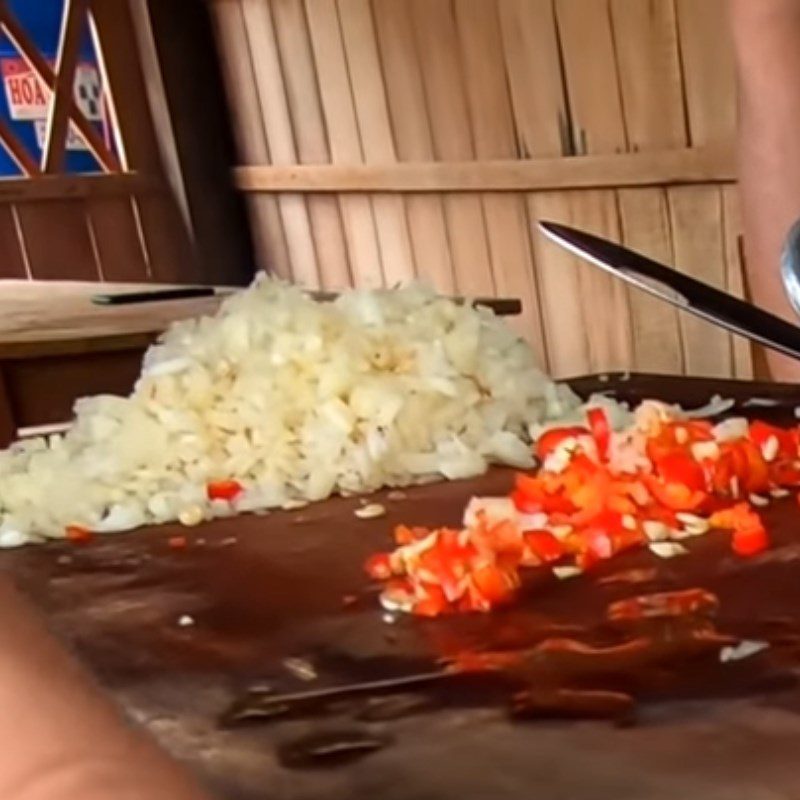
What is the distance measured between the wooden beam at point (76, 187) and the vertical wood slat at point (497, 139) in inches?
47.6

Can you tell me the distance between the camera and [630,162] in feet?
8.22

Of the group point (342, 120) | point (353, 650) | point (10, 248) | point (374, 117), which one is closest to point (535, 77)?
point (374, 117)

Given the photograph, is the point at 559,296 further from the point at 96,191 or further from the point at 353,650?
the point at 353,650

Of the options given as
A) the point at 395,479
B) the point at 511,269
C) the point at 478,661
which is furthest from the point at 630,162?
the point at 478,661

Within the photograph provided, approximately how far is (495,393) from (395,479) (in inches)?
4.9

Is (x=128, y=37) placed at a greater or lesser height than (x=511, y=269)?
greater

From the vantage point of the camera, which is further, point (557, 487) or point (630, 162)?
point (630, 162)

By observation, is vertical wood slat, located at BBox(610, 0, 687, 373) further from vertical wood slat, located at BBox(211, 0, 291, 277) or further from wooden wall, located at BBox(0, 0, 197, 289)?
wooden wall, located at BBox(0, 0, 197, 289)

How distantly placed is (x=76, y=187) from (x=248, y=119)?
45 cm

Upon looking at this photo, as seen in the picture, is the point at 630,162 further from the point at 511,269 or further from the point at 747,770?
the point at 747,770

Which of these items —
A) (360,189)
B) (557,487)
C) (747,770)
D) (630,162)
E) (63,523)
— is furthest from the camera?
(360,189)

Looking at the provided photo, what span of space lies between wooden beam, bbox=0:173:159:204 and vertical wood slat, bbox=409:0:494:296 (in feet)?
3.49

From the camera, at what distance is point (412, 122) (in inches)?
123

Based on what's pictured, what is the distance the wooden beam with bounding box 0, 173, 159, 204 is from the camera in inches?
145
